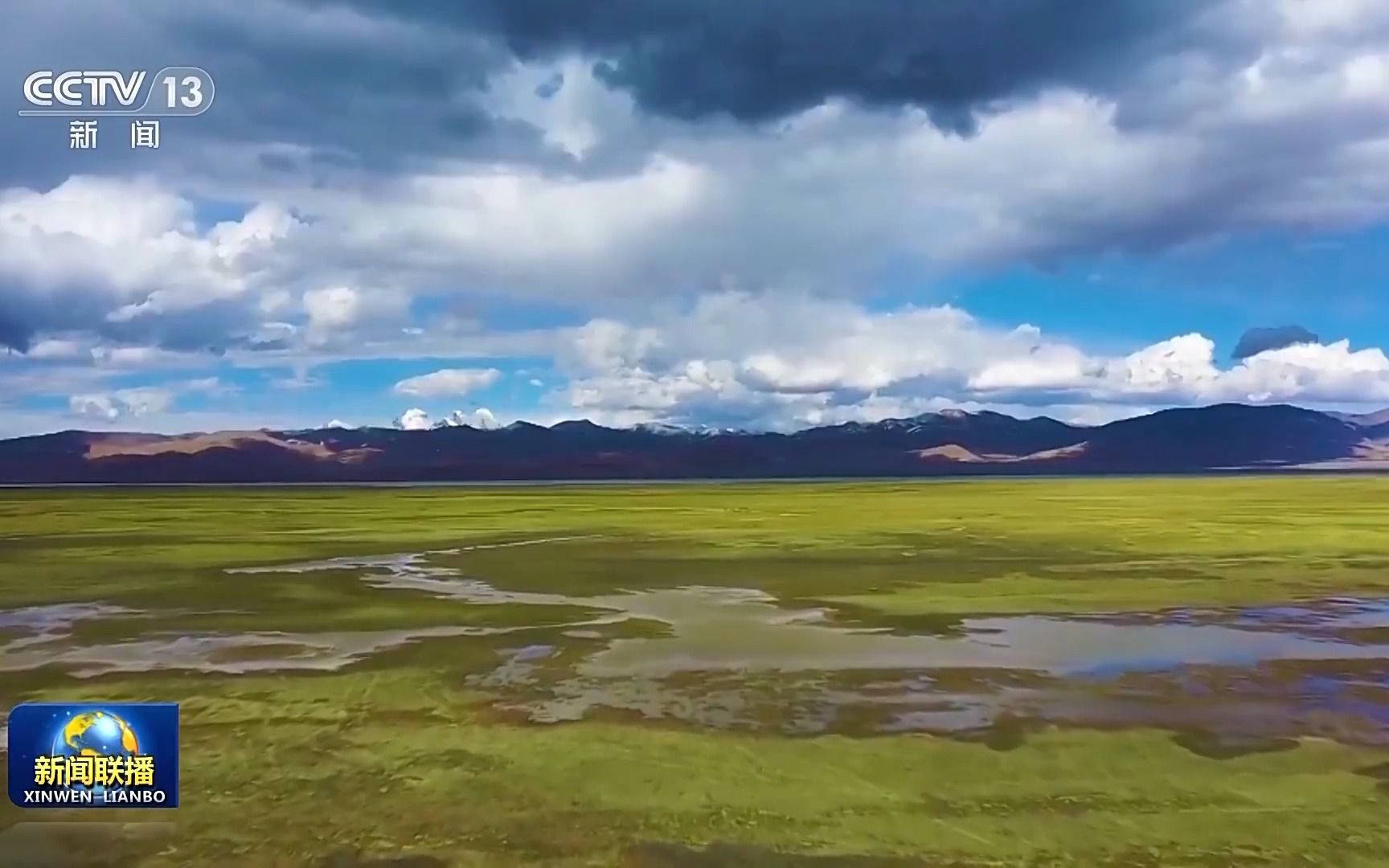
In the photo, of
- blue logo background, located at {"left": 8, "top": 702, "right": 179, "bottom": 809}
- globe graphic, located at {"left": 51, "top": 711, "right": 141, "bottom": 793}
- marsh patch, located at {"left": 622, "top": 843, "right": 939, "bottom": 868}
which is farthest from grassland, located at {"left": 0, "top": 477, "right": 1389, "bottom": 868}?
globe graphic, located at {"left": 51, "top": 711, "right": 141, "bottom": 793}

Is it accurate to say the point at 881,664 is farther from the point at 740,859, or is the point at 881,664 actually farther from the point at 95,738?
the point at 95,738

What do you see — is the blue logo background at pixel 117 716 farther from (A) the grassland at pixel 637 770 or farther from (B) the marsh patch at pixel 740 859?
(B) the marsh patch at pixel 740 859

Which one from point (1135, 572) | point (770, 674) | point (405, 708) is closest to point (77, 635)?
point (405, 708)

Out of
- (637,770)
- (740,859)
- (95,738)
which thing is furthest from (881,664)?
(95,738)

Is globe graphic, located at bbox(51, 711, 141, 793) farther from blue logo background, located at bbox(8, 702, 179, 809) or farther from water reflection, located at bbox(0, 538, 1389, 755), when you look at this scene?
water reflection, located at bbox(0, 538, 1389, 755)

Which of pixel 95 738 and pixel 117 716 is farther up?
pixel 117 716
